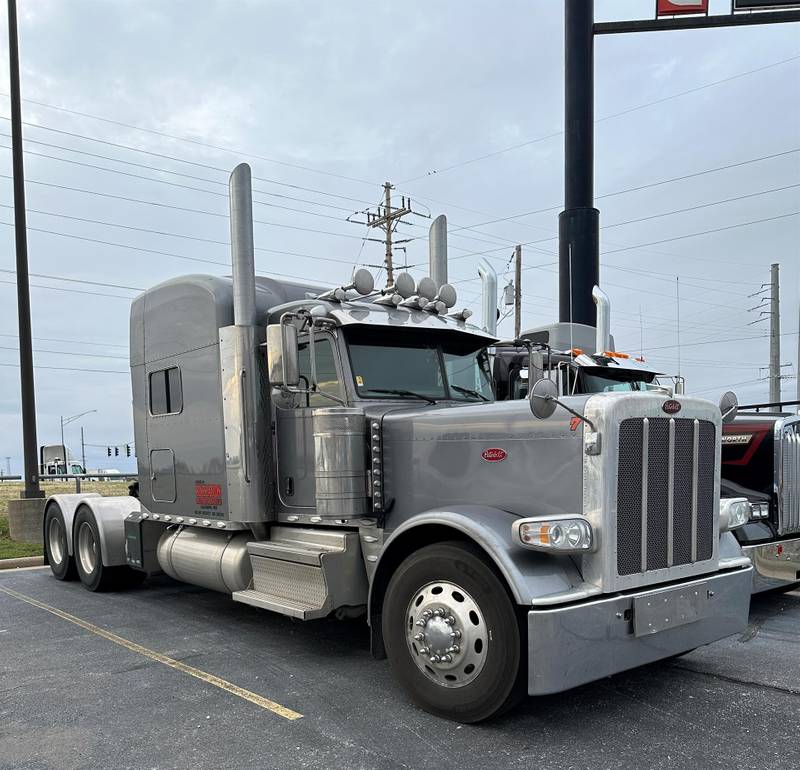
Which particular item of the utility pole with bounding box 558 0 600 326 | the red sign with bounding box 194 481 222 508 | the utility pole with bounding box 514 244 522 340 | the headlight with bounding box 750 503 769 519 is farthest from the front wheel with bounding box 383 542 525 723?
the utility pole with bounding box 514 244 522 340

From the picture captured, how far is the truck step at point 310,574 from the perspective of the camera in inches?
196

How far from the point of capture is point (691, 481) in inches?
170

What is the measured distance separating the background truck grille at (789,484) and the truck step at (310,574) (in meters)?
4.03

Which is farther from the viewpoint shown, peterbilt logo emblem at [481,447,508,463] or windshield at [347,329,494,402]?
windshield at [347,329,494,402]

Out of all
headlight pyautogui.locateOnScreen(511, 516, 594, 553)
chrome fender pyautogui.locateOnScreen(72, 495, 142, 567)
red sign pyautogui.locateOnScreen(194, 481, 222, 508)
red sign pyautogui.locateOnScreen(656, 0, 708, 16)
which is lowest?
chrome fender pyautogui.locateOnScreen(72, 495, 142, 567)

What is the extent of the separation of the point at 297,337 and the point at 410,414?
93cm

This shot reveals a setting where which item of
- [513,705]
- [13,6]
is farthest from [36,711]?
[13,6]

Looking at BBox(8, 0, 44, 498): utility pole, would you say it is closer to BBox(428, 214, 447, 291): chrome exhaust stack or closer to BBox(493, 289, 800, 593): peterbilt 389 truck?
BBox(428, 214, 447, 291): chrome exhaust stack

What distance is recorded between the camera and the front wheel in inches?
149

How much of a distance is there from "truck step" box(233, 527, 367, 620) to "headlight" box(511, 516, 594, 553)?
167cm

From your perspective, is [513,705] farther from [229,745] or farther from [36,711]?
[36,711]

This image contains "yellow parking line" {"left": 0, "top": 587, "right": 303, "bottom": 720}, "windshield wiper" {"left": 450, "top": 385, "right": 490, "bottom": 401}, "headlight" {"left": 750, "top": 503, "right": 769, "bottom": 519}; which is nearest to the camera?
"yellow parking line" {"left": 0, "top": 587, "right": 303, "bottom": 720}

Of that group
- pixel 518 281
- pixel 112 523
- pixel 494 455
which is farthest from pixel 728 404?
pixel 518 281

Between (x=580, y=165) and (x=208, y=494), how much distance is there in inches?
467
